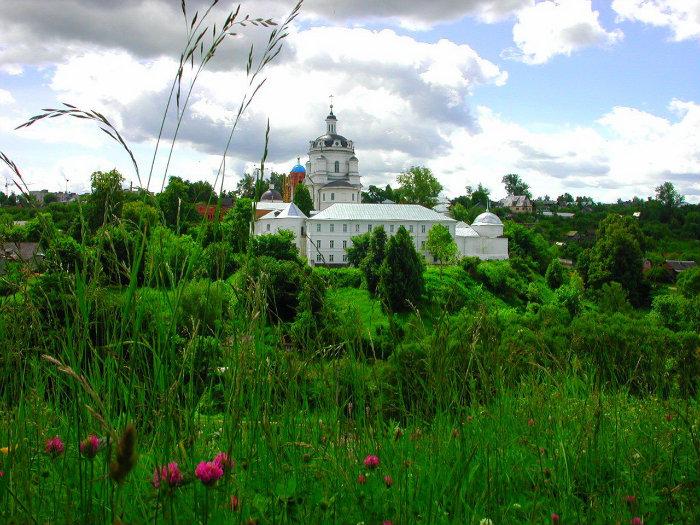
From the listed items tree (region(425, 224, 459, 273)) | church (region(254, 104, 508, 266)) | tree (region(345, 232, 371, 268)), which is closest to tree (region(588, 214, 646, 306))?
tree (region(425, 224, 459, 273))

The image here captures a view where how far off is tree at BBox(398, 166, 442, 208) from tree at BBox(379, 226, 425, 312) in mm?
33473

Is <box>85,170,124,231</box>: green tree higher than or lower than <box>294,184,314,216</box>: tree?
lower

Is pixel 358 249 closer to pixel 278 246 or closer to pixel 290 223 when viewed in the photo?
pixel 278 246

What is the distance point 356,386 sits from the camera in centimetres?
219

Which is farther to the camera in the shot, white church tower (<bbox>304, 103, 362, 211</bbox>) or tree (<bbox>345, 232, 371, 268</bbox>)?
white church tower (<bbox>304, 103, 362, 211</bbox>)

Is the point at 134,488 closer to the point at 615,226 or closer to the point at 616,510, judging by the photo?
the point at 616,510

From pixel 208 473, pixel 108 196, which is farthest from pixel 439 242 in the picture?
pixel 208 473

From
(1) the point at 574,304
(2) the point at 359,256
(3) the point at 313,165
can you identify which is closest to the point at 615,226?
(1) the point at 574,304

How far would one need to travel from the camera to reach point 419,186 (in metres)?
63.3

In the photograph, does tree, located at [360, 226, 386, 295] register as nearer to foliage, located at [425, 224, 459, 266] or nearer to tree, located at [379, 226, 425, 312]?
tree, located at [379, 226, 425, 312]

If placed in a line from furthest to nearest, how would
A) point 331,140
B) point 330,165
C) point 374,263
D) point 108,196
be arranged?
point 331,140
point 330,165
point 374,263
point 108,196

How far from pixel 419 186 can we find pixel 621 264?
91.4ft

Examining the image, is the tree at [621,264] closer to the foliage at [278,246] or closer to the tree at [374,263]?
the tree at [374,263]

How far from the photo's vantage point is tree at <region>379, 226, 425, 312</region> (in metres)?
28.3
